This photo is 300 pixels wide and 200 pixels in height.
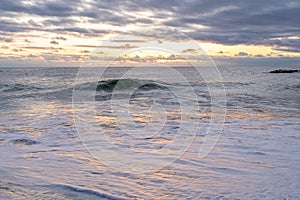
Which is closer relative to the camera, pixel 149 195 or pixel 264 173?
pixel 149 195

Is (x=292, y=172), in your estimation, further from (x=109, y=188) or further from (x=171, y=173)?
(x=109, y=188)

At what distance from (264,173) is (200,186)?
3.58 feet

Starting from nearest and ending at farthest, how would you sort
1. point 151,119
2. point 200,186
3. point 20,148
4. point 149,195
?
point 149,195 → point 200,186 → point 20,148 → point 151,119

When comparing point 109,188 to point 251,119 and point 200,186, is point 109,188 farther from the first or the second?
point 251,119

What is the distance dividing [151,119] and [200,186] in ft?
18.0

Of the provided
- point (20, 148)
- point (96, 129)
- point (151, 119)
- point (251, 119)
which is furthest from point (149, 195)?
point (251, 119)

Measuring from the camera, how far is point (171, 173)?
14.7 feet

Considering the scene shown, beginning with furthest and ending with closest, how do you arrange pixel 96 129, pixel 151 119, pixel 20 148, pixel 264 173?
pixel 151 119
pixel 96 129
pixel 20 148
pixel 264 173

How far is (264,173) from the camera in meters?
4.48

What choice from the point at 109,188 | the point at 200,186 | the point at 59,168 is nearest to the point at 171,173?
the point at 200,186

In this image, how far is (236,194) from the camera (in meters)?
3.73

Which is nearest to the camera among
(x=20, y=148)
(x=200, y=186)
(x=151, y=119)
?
(x=200, y=186)

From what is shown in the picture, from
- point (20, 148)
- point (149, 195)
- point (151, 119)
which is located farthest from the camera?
point (151, 119)

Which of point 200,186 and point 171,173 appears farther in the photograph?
point 171,173
